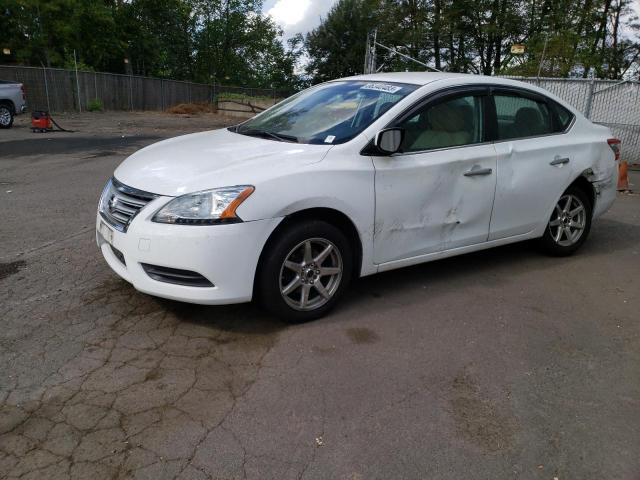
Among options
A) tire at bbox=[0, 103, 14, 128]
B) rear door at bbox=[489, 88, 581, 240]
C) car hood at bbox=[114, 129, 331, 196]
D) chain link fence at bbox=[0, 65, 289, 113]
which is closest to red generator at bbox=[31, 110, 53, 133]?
tire at bbox=[0, 103, 14, 128]

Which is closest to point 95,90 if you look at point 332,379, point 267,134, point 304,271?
point 267,134

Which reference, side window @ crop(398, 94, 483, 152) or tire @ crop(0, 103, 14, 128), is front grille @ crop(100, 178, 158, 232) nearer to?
side window @ crop(398, 94, 483, 152)

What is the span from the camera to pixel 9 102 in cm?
1734

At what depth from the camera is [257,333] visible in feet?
11.8

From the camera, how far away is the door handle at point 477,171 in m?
4.34

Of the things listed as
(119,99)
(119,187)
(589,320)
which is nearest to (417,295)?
(589,320)

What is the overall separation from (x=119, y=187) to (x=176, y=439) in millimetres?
1881

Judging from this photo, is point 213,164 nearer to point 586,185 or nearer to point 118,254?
point 118,254

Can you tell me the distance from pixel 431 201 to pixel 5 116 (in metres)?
17.2

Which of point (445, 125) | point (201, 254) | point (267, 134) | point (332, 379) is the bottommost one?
point (332, 379)

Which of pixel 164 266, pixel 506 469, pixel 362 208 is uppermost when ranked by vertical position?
pixel 362 208

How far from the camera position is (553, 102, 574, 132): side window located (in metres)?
5.17

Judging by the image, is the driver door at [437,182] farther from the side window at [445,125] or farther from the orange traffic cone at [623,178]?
the orange traffic cone at [623,178]

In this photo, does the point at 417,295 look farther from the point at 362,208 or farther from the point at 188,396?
the point at 188,396
